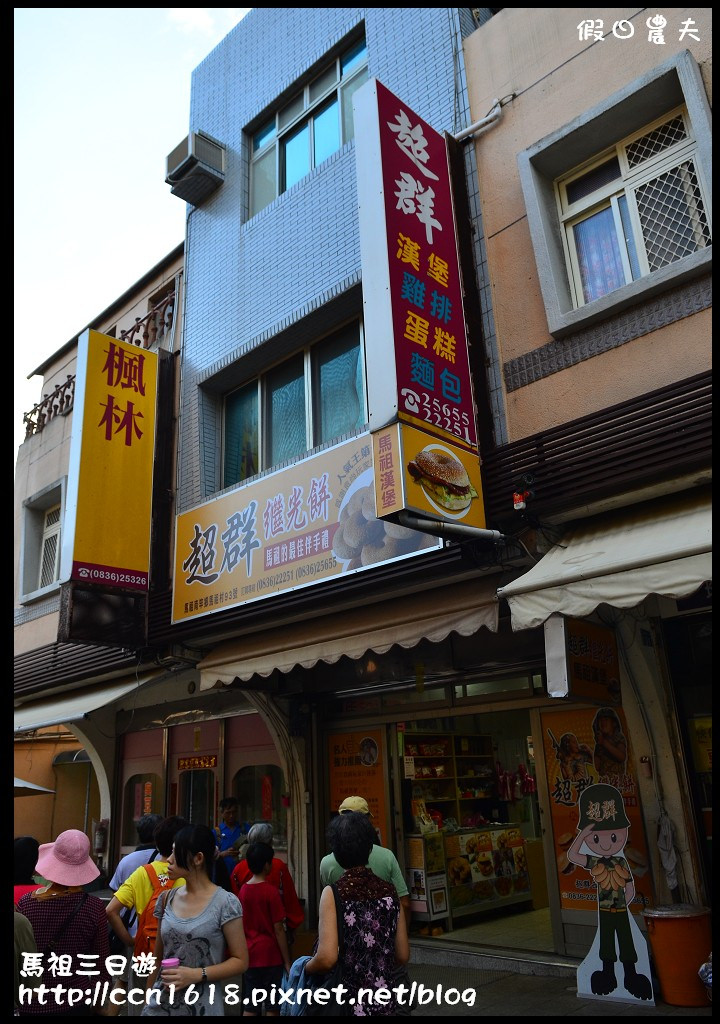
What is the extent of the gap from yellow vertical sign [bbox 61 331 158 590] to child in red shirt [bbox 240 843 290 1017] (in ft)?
16.0

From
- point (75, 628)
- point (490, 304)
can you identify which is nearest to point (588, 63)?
point (490, 304)

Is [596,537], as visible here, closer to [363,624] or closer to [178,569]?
[363,624]

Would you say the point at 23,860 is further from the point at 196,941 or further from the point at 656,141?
the point at 656,141

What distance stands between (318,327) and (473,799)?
247 inches

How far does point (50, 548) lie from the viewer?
14.4 m

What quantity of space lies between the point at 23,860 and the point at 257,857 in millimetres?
1636

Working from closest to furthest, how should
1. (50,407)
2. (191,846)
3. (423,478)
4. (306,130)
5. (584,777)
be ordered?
(191,846) < (423,478) < (584,777) < (306,130) < (50,407)

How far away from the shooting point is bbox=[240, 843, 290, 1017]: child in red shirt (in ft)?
16.1

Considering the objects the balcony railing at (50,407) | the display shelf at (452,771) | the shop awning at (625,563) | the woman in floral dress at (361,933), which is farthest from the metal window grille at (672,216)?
the balcony railing at (50,407)

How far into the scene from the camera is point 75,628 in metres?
8.91

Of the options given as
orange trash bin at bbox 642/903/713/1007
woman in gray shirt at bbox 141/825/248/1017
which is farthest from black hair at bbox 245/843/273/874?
orange trash bin at bbox 642/903/713/1007

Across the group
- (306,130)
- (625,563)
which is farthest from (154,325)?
(625,563)

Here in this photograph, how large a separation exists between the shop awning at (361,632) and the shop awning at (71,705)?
6.41 ft

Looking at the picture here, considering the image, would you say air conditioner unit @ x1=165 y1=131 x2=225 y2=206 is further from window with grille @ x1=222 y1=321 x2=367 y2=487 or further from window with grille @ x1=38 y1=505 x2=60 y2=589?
window with grille @ x1=38 y1=505 x2=60 y2=589
